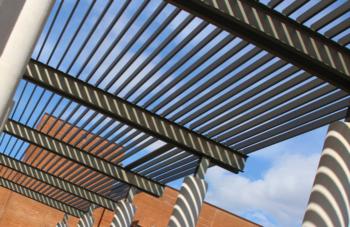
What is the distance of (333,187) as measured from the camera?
9.57m

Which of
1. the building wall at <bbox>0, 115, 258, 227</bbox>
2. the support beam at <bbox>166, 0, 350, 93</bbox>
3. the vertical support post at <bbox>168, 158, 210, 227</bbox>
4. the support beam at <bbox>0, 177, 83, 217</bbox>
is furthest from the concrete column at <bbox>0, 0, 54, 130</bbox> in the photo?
the building wall at <bbox>0, 115, 258, 227</bbox>

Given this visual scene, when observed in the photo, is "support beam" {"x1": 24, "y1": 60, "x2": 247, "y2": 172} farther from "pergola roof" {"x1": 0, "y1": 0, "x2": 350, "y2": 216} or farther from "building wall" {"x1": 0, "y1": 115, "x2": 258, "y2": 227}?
"building wall" {"x1": 0, "y1": 115, "x2": 258, "y2": 227}

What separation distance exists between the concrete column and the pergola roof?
5.82 m

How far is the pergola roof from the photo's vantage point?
37.9 ft

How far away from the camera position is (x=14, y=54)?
4.35 metres

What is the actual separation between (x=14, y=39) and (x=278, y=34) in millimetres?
6726

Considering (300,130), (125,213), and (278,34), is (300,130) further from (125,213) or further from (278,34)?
(125,213)

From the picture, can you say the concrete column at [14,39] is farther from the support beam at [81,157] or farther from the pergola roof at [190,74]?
the support beam at [81,157]

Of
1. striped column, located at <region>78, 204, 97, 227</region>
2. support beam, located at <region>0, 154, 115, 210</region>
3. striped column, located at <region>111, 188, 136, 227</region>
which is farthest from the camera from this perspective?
striped column, located at <region>78, 204, 97, 227</region>

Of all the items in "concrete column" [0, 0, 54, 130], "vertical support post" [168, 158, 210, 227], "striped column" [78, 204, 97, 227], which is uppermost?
"striped column" [78, 204, 97, 227]

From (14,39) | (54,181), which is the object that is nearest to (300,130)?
(14,39)

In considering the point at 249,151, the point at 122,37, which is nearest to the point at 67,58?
the point at 122,37

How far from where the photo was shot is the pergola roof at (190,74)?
11.5 meters

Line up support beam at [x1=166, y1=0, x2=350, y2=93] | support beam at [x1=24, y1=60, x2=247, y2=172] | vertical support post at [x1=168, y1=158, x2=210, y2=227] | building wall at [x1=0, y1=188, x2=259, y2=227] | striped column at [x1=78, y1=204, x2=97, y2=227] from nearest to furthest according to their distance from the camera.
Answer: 1. support beam at [x1=166, y1=0, x2=350, y2=93]
2. support beam at [x1=24, y1=60, x2=247, y2=172]
3. vertical support post at [x1=168, y1=158, x2=210, y2=227]
4. striped column at [x1=78, y1=204, x2=97, y2=227]
5. building wall at [x1=0, y1=188, x2=259, y2=227]
